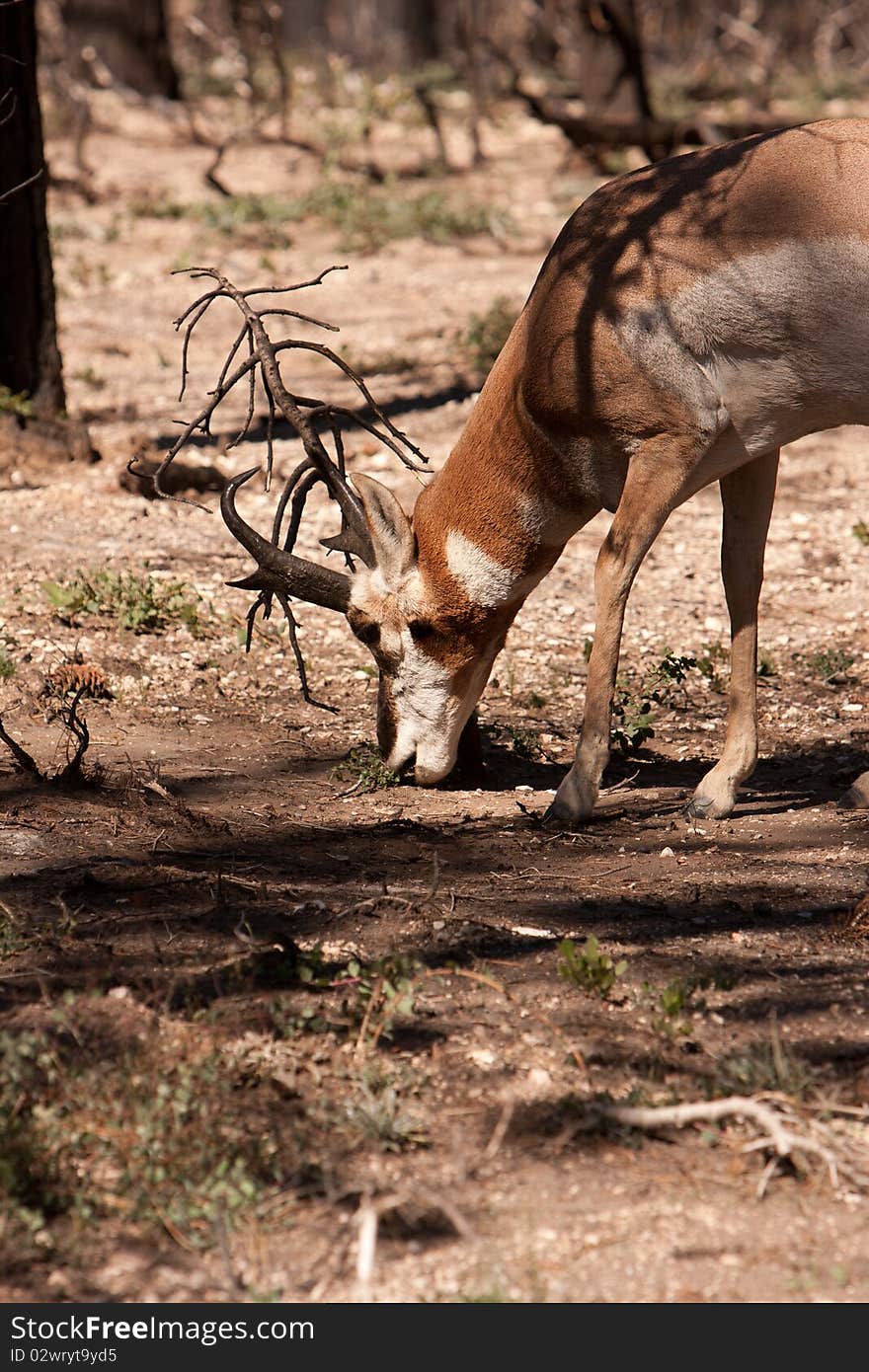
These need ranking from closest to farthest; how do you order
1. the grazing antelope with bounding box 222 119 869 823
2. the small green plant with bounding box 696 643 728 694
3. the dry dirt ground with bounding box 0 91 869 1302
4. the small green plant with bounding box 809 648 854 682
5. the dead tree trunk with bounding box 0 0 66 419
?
1. the dry dirt ground with bounding box 0 91 869 1302
2. the grazing antelope with bounding box 222 119 869 823
3. the small green plant with bounding box 696 643 728 694
4. the small green plant with bounding box 809 648 854 682
5. the dead tree trunk with bounding box 0 0 66 419

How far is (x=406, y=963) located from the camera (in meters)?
4.24

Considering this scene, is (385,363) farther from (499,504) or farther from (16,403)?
(499,504)

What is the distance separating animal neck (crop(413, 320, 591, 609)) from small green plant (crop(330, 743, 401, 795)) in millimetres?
841

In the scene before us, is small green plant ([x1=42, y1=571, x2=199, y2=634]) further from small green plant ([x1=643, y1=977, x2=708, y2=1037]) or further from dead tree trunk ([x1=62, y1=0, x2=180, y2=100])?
dead tree trunk ([x1=62, y1=0, x2=180, y2=100])

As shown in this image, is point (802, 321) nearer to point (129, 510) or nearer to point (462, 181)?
point (129, 510)

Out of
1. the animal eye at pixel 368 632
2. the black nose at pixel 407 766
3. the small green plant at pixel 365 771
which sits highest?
the animal eye at pixel 368 632

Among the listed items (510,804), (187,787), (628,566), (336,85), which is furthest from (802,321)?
(336,85)

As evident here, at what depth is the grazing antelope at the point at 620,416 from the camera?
17.4ft

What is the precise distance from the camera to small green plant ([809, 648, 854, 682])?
7.58 metres

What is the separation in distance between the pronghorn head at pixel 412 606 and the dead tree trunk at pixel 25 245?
4.38 meters

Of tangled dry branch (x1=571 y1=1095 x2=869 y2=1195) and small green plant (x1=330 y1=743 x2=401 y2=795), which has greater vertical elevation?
Result: tangled dry branch (x1=571 y1=1095 x2=869 y2=1195)

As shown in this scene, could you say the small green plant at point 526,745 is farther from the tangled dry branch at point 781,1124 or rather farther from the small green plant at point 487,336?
the small green plant at point 487,336

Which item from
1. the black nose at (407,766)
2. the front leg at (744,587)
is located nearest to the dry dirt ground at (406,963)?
the black nose at (407,766)

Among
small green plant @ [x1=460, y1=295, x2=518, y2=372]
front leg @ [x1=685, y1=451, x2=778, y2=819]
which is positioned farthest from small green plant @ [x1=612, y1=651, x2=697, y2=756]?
small green plant @ [x1=460, y1=295, x2=518, y2=372]
